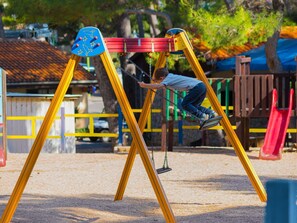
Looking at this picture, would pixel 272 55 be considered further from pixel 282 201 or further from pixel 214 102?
pixel 282 201

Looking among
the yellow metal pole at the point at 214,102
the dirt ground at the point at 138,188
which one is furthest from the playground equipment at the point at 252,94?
the yellow metal pole at the point at 214,102

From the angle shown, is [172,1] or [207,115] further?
[172,1]

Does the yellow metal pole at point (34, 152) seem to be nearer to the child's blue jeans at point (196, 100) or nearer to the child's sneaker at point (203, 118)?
the child's blue jeans at point (196, 100)

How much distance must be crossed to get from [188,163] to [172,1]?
13044mm

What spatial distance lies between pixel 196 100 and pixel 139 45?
3.49 ft

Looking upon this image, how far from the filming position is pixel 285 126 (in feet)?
65.5

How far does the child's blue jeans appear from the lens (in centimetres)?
1139

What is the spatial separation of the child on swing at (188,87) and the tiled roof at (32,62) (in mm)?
25830

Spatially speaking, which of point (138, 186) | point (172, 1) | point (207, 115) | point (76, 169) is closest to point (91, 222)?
point (207, 115)

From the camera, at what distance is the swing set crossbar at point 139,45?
1162cm

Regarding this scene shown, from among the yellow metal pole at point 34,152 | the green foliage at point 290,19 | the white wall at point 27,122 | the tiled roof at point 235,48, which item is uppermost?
the green foliage at point 290,19

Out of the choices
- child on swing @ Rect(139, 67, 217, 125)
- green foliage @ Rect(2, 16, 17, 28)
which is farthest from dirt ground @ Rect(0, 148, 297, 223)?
green foliage @ Rect(2, 16, 17, 28)

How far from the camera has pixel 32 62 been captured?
4000 centimetres

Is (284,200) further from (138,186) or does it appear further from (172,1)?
(172,1)
